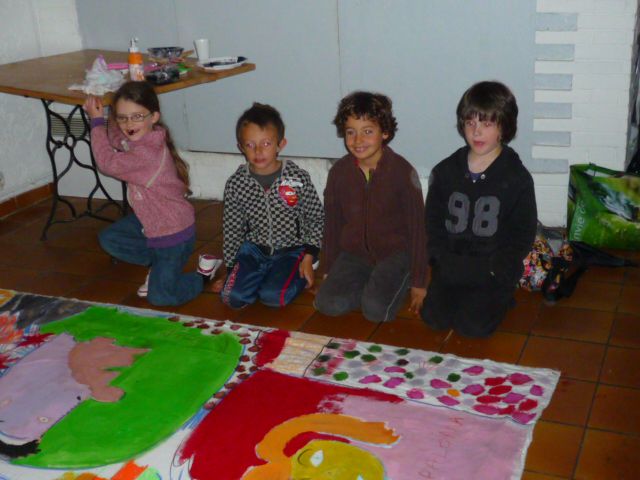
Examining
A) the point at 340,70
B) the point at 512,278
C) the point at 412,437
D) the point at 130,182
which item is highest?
the point at 340,70

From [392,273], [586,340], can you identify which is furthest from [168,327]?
[586,340]

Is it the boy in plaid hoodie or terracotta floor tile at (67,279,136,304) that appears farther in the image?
terracotta floor tile at (67,279,136,304)

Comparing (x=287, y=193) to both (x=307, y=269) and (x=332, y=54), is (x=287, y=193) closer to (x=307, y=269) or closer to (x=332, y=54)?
(x=307, y=269)

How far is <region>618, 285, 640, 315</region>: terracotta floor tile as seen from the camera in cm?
292

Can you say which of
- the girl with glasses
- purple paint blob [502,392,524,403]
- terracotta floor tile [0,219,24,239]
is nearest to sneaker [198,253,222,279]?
the girl with glasses

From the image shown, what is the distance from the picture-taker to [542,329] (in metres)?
2.82

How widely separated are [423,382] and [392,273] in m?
0.60

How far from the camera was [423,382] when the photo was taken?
2514mm

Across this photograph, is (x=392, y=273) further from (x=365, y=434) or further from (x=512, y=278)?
(x=365, y=434)

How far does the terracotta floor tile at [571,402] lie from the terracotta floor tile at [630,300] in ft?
1.84

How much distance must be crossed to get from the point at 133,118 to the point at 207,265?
0.67 metres

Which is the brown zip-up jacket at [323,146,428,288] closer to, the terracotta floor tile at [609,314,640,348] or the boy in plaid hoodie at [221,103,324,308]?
the boy in plaid hoodie at [221,103,324,308]

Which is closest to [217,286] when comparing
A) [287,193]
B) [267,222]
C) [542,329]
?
[267,222]

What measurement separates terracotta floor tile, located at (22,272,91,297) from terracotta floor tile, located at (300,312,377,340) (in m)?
1.11
